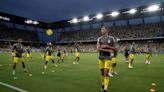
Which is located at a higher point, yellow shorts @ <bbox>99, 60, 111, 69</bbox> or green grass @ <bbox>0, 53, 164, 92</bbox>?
yellow shorts @ <bbox>99, 60, 111, 69</bbox>

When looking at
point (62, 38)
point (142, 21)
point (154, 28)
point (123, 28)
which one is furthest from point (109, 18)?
point (62, 38)

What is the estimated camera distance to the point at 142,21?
65688 millimetres

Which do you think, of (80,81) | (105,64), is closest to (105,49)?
(105,64)

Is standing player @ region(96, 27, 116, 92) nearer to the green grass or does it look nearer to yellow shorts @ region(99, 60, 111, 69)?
yellow shorts @ region(99, 60, 111, 69)

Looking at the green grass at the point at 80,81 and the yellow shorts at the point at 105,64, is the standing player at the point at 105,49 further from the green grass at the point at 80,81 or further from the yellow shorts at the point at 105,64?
the green grass at the point at 80,81

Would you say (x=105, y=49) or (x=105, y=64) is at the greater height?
(x=105, y=49)

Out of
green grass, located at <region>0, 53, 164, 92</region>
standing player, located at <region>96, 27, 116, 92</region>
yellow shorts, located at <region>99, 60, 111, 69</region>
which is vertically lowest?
green grass, located at <region>0, 53, 164, 92</region>

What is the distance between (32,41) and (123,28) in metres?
44.1

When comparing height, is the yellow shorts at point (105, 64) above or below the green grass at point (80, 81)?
above

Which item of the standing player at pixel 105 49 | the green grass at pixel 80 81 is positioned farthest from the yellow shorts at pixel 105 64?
the green grass at pixel 80 81

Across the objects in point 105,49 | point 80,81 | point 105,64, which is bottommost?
point 80,81

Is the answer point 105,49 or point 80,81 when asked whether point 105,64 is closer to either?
point 105,49

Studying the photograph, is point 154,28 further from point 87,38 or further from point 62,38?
point 62,38

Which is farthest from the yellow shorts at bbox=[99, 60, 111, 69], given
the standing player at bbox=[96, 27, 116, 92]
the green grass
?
the green grass
